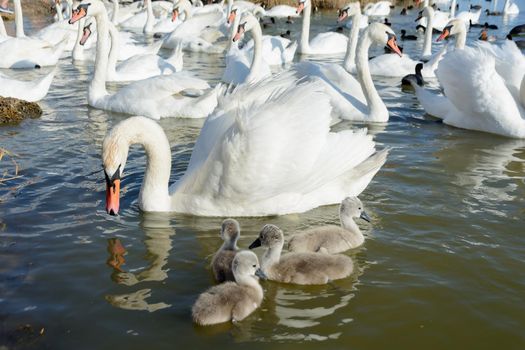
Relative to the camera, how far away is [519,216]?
690 cm

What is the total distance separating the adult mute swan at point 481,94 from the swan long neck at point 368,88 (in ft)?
3.30

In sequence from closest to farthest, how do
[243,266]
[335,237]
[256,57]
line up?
1. [243,266]
2. [335,237]
3. [256,57]

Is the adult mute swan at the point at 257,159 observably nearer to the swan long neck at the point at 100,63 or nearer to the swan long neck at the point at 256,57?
the swan long neck at the point at 100,63

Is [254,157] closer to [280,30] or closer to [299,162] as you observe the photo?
[299,162]

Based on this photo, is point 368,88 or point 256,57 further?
point 256,57

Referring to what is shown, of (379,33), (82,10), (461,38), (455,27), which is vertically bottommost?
(461,38)

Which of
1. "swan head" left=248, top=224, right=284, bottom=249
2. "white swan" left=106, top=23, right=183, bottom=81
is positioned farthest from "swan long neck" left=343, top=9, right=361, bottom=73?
"swan head" left=248, top=224, right=284, bottom=249

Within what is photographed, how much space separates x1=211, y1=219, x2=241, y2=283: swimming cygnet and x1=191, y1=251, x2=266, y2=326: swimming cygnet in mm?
231

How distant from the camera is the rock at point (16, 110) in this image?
34.4ft

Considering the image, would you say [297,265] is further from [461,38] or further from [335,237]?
[461,38]

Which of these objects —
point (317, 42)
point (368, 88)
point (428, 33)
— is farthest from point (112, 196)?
point (317, 42)

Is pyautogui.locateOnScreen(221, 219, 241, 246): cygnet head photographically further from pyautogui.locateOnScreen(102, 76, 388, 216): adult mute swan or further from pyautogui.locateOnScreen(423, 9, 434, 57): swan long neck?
pyautogui.locateOnScreen(423, 9, 434, 57): swan long neck

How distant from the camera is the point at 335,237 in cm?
595

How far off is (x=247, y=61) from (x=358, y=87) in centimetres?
379
